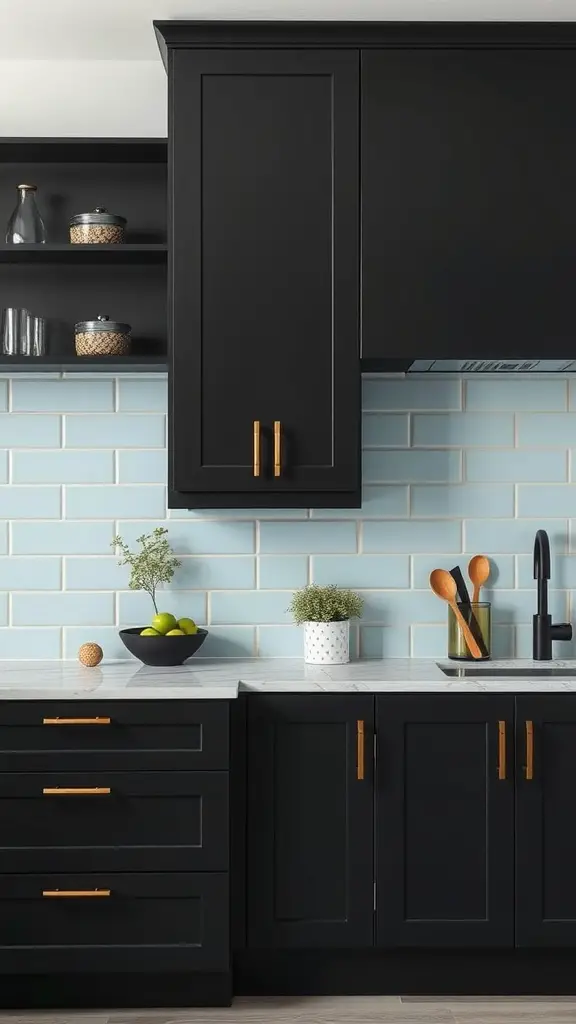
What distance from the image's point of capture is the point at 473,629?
301cm

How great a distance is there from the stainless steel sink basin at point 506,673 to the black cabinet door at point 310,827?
1.01ft

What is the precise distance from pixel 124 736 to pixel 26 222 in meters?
1.51

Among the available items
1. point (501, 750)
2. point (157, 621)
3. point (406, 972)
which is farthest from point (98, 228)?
point (406, 972)

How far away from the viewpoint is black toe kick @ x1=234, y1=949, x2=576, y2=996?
2.74 metres

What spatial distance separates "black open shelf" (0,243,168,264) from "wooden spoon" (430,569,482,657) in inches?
49.3

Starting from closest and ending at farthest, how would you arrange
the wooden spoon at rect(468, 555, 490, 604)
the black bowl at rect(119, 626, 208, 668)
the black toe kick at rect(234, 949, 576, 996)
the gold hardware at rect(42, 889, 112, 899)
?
the gold hardware at rect(42, 889, 112, 899), the black toe kick at rect(234, 949, 576, 996), the black bowl at rect(119, 626, 208, 668), the wooden spoon at rect(468, 555, 490, 604)

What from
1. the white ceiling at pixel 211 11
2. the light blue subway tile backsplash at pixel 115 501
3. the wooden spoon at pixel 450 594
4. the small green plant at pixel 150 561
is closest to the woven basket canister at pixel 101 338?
the light blue subway tile backsplash at pixel 115 501

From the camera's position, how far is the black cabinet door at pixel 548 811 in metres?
2.63

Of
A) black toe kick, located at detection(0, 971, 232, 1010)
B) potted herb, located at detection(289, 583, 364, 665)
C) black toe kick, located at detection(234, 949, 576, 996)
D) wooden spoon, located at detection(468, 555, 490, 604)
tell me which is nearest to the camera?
black toe kick, located at detection(0, 971, 232, 1010)

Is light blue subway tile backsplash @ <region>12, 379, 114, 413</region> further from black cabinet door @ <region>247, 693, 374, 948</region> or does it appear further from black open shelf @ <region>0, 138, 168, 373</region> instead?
black cabinet door @ <region>247, 693, 374, 948</region>

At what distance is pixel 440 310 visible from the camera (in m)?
2.77

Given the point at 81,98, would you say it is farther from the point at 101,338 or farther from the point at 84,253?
the point at 101,338

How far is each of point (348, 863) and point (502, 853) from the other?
404mm

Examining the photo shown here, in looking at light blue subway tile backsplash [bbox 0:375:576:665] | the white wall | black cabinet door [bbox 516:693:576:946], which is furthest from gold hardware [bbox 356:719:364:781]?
the white wall
